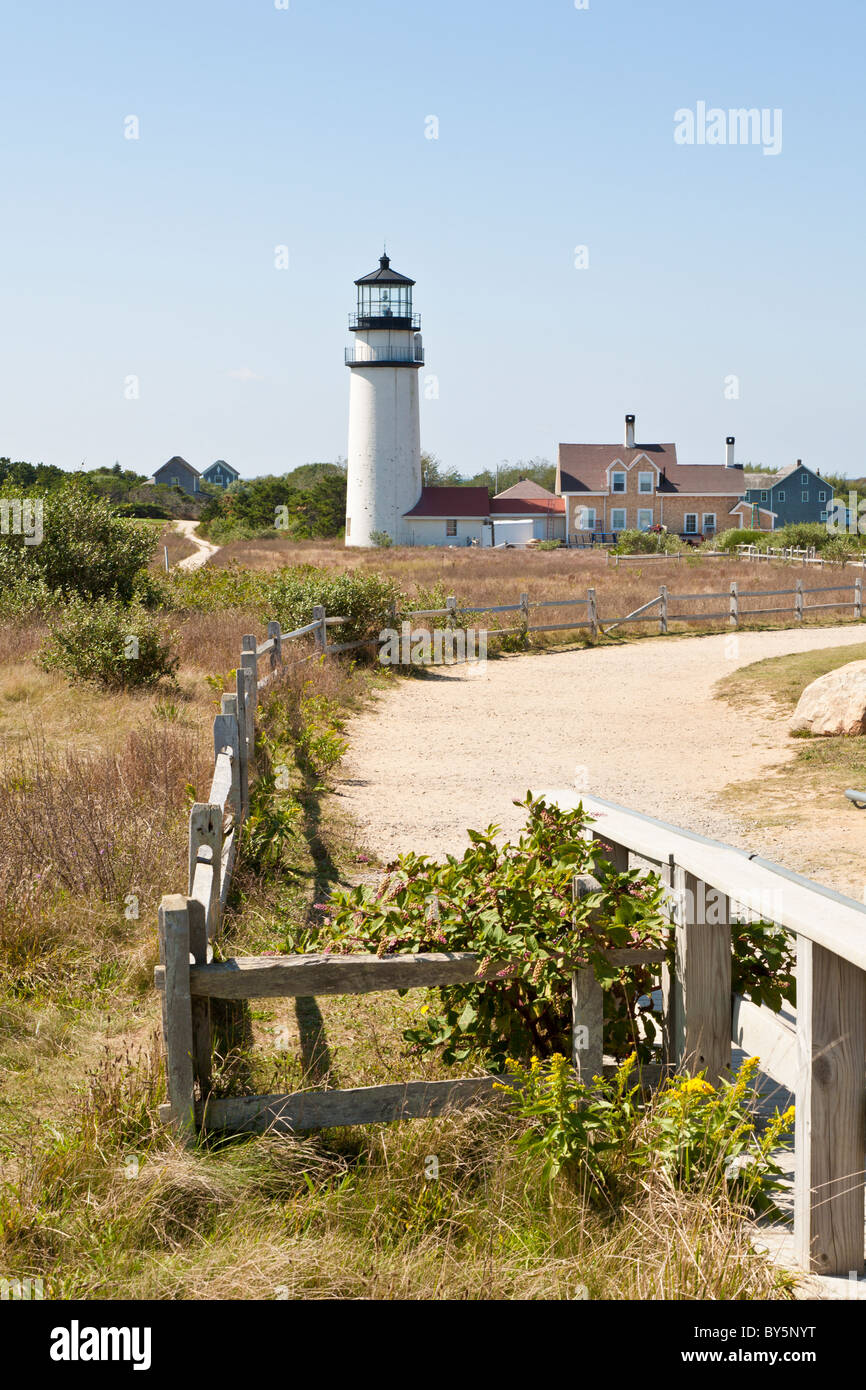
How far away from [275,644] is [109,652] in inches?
78.6

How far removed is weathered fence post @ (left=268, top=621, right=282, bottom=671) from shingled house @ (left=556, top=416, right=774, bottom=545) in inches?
2192

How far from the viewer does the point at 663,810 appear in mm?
10258

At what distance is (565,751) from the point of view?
13062mm

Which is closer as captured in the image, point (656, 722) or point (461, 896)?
point (461, 896)

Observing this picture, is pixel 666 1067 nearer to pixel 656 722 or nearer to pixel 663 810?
pixel 663 810

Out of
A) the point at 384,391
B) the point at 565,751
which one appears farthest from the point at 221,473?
the point at 565,751

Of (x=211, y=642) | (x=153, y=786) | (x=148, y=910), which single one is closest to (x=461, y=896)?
(x=148, y=910)

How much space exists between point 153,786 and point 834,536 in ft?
167

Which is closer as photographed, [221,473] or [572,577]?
Result: [572,577]

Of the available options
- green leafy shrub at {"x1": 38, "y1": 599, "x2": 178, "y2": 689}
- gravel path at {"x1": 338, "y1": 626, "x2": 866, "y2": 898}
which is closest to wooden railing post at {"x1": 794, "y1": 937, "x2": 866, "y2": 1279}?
gravel path at {"x1": 338, "y1": 626, "x2": 866, "y2": 898}

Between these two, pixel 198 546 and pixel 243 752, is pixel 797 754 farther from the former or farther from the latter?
pixel 198 546

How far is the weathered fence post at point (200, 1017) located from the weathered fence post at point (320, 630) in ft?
42.9
